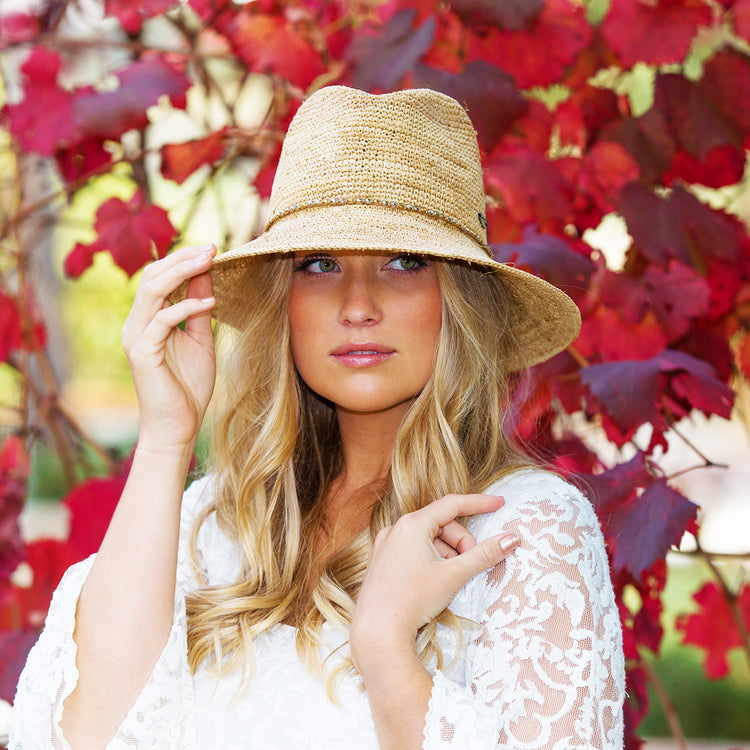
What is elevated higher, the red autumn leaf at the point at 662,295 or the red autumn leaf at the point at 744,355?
→ the red autumn leaf at the point at 662,295

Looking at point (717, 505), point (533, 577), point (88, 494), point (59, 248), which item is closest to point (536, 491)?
point (533, 577)

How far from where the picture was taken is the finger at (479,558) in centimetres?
154

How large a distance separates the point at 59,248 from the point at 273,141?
3.97 feet

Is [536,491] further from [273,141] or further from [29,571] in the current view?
[29,571]

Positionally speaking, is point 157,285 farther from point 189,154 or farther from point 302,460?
point 189,154

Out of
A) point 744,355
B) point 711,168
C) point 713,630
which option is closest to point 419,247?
point 711,168

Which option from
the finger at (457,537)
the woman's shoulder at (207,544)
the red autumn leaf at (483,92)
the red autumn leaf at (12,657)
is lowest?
the red autumn leaf at (12,657)

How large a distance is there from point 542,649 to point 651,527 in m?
0.47

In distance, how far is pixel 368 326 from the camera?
1.80 meters

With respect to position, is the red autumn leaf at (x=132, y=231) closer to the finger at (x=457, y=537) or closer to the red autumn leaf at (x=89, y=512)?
the red autumn leaf at (x=89, y=512)

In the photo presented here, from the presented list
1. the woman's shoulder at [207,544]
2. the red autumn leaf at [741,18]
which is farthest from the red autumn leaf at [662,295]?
the woman's shoulder at [207,544]

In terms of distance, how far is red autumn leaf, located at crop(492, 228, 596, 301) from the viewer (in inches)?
81.9

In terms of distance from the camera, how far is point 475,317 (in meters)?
1.91

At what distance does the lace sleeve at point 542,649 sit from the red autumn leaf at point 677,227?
0.80m
